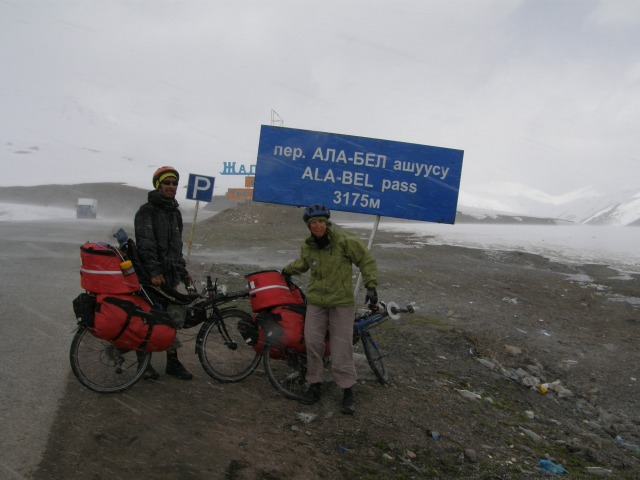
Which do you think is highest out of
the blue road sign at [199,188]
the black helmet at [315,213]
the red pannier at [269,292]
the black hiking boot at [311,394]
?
the blue road sign at [199,188]

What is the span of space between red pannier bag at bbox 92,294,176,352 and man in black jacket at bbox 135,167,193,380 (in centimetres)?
29

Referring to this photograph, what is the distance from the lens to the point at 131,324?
4.41 m

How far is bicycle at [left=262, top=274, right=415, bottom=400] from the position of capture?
4.99 m

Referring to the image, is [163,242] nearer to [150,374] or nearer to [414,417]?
[150,374]

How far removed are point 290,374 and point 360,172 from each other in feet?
9.96

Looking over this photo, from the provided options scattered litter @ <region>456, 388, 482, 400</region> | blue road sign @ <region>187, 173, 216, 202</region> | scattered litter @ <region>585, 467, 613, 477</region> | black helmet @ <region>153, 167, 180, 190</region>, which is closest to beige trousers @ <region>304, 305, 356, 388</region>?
scattered litter @ <region>456, 388, 482, 400</region>

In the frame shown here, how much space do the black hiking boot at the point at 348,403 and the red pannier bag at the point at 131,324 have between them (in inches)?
74.5

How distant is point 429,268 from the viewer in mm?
16766

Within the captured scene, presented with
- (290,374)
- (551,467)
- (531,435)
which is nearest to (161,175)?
(290,374)

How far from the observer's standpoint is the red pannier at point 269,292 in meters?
4.93

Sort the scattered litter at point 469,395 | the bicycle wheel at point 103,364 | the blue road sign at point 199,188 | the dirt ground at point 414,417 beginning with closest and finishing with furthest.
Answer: the dirt ground at point 414,417
the bicycle wheel at point 103,364
the scattered litter at point 469,395
the blue road sign at point 199,188

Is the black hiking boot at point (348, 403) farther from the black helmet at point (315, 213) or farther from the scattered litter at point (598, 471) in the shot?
the scattered litter at point (598, 471)

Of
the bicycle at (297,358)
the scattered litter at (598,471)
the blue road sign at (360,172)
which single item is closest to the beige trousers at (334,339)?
the bicycle at (297,358)

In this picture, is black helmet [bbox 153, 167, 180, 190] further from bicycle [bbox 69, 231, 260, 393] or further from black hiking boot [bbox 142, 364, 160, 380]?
black hiking boot [bbox 142, 364, 160, 380]
